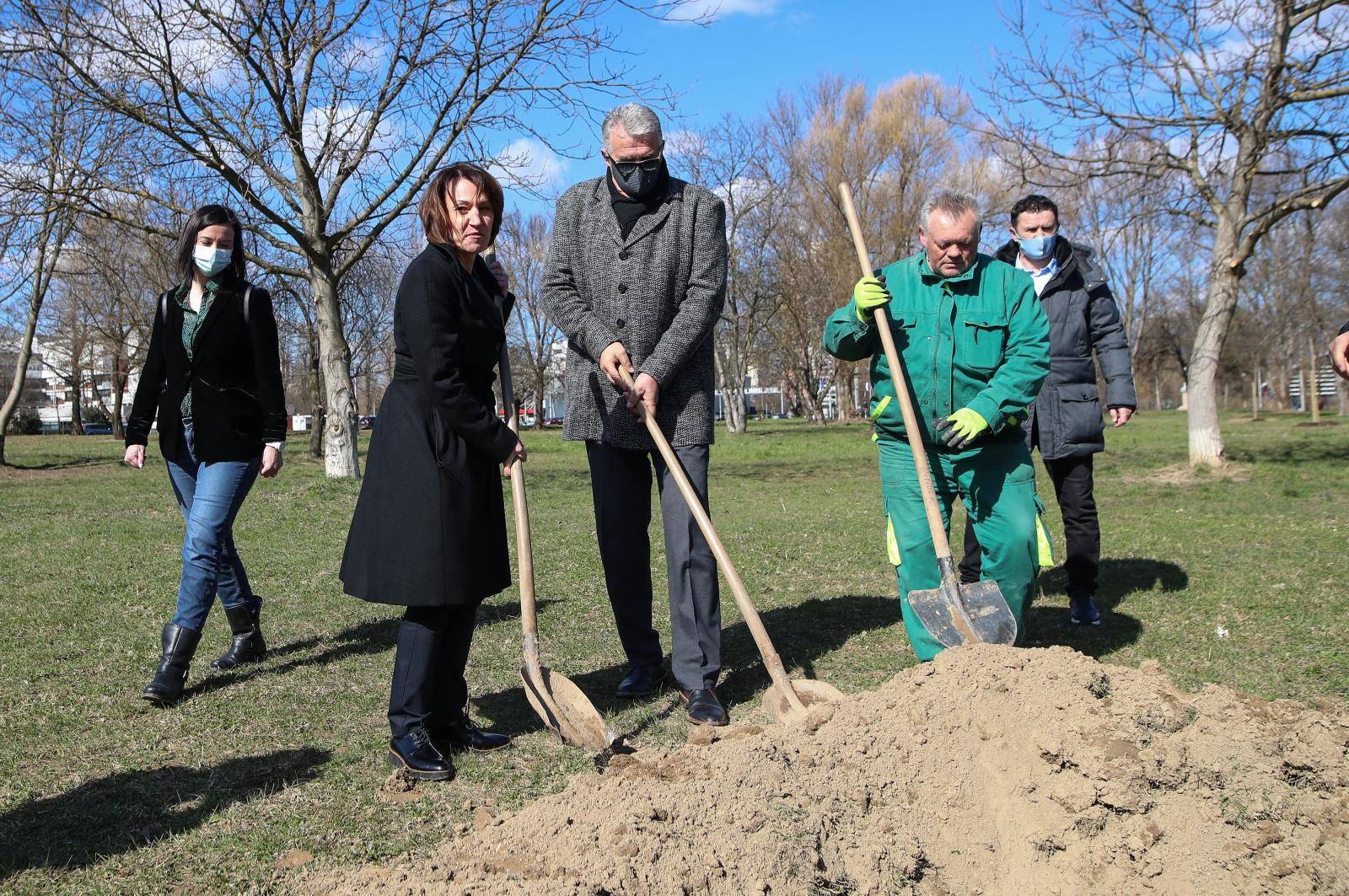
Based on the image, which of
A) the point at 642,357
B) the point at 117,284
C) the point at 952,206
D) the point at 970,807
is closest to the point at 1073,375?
the point at 952,206

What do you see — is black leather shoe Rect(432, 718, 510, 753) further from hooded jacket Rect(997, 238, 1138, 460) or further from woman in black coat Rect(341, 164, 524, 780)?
hooded jacket Rect(997, 238, 1138, 460)

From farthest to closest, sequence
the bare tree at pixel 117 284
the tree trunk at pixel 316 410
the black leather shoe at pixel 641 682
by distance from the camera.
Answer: the tree trunk at pixel 316 410 < the bare tree at pixel 117 284 < the black leather shoe at pixel 641 682

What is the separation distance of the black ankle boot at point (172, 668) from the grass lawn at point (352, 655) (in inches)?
2.9

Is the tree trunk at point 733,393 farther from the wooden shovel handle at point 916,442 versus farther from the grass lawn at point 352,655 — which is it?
the wooden shovel handle at point 916,442

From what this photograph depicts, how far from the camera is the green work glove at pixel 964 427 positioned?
3814 mm

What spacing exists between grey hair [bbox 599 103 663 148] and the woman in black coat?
0.75 metres

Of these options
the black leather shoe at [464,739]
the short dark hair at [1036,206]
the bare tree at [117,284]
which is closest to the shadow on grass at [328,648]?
the black leather shoe at [464,739]

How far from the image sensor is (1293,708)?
2.90 metres

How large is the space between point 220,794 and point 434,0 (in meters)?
12.8

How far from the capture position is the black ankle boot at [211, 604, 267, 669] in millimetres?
4973

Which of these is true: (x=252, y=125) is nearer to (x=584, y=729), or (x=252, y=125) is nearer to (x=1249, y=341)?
(x=584, y=729)

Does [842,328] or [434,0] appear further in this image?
[434,0]

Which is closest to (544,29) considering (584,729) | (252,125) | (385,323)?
(252,125)

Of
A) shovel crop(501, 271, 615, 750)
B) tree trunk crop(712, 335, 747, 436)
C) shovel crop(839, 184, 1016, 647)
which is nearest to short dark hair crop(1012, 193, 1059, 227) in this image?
shovel crop(839, 184, 1016, 647)
